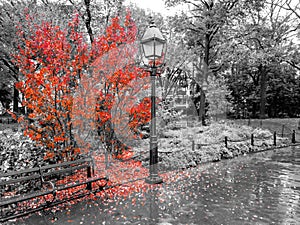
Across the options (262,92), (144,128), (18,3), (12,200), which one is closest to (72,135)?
(12,200)

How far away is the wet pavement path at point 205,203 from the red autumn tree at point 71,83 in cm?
242

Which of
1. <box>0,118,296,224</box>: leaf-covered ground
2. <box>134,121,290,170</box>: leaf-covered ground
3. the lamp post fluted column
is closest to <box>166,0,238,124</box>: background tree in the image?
<box>134,121,290,170</box>: leaf-covered ground

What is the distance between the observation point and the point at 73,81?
7.26 metres

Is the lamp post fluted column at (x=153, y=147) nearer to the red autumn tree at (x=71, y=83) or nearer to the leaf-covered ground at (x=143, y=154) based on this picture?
the leaf-covered ground at (x=143, y=154)

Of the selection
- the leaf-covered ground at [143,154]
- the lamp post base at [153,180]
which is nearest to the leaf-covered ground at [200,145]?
the leaf-covered ground at [143,154]

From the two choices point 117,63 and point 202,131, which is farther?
point 202,131

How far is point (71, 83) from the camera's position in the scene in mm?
7238

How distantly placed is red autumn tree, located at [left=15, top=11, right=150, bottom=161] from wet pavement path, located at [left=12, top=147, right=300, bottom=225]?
7.95ft

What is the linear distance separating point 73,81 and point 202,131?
10109 mm

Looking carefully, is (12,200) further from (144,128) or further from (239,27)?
(239,27)

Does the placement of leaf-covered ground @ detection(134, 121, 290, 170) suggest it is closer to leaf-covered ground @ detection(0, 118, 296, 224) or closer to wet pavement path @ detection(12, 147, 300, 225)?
leaf-covered ground @ detection(0, 118, 296, 224)

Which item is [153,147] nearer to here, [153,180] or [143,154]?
[153,180]

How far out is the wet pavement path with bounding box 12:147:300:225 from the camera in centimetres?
471

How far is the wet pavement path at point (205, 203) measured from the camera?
15.5 ft
